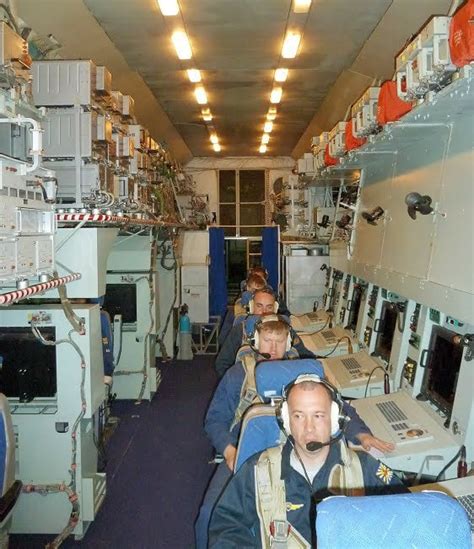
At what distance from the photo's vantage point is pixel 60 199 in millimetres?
5113

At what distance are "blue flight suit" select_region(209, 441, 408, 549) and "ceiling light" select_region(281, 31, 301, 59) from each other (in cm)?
573

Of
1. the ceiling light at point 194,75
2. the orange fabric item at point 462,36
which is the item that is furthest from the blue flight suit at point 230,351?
the ceiling light at point 194,75

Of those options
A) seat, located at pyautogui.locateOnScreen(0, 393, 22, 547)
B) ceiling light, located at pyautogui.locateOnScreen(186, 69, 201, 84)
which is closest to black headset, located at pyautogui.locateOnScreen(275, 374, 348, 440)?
seat, located at pyautogui.locateOnScreen(0, 393, 22, 547)

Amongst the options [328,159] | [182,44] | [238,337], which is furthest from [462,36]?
[182,44]

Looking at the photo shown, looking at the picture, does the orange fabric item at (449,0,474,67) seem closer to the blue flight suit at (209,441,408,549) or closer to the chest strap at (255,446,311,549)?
the blue flight suit at (209,441,408,549)

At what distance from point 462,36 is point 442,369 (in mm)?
2282

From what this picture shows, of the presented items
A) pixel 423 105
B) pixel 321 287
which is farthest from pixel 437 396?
pixel 321 287

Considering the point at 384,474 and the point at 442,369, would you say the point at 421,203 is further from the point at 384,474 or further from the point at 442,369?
the point at 384,474

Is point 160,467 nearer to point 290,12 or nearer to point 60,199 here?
point 60,199

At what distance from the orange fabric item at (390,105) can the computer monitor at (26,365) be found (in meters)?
3.17

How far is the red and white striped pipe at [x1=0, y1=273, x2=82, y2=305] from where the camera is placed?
2908 mm

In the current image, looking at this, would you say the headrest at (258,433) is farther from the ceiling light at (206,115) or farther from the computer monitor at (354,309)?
the ceiling light at (206,115)

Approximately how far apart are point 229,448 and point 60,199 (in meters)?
3.04

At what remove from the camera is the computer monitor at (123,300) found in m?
A: 7.55
